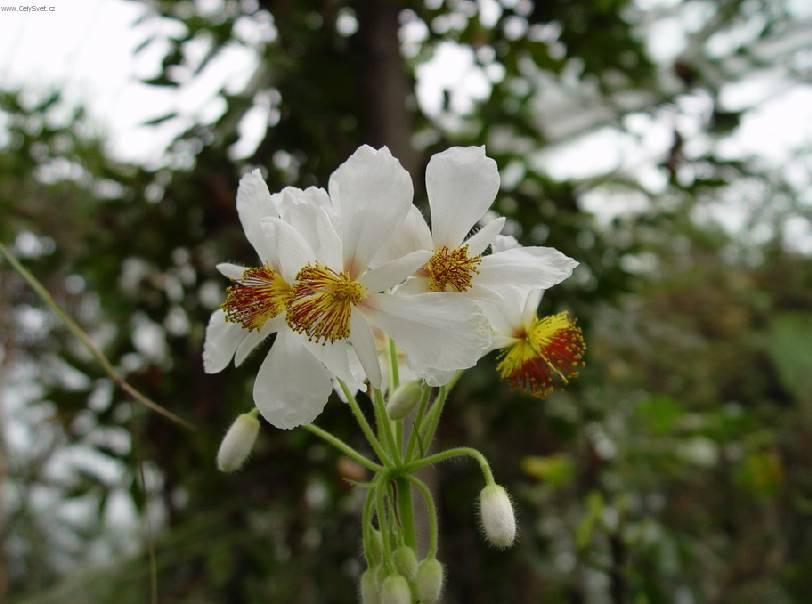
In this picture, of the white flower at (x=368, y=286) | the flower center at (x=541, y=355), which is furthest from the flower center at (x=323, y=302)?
the flower center at (x=541, y=355)

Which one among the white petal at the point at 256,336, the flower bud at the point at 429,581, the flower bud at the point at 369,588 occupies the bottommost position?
the flower bud at the point at 369,588

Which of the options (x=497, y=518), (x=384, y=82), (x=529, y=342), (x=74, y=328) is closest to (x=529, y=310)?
(x=529, y=342)

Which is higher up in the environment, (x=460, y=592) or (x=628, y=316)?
(x=628, y=316)

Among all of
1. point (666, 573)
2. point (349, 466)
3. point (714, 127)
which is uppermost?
point (714, 127)

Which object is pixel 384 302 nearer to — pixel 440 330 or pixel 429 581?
pixel 440 330

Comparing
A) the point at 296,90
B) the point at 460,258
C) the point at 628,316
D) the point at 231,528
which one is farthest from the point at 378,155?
the point at 628,316

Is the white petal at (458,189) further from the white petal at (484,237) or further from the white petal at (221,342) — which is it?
the white petal at (221,342)

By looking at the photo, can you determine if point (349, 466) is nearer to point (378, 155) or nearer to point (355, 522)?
point (355, 522)
